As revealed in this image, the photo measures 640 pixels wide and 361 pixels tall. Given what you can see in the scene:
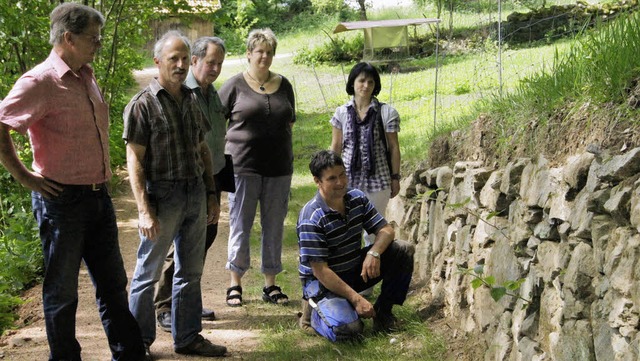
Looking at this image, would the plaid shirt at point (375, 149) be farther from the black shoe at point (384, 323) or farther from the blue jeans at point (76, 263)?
the blue jeans at point (76, 263)

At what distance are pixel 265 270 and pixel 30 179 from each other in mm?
2532

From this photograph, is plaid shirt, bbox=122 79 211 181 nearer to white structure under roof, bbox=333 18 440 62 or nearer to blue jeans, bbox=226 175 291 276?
blue jeans, bbox=226 175 291 276

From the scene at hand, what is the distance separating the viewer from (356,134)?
648 centimetres

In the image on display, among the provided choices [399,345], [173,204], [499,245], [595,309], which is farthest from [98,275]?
[595,309]

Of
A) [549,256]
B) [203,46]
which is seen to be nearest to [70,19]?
[203,46]

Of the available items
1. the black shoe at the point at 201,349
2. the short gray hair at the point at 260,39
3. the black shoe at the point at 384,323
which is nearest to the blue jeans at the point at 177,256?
the black shoe at the point at 201,349

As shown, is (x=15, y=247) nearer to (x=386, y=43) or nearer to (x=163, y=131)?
(x=163, y=131)

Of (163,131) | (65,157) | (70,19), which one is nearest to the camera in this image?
(70,19)

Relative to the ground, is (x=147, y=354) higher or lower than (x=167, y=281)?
lower

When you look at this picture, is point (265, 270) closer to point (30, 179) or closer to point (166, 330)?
point (166, 330)

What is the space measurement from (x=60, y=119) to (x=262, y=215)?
2.36 m

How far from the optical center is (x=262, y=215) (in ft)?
21.9

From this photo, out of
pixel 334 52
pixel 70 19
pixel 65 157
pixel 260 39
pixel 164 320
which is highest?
pixel 70 19

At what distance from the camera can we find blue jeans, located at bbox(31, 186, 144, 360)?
4.65m
